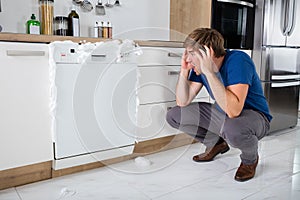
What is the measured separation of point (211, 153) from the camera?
201cm

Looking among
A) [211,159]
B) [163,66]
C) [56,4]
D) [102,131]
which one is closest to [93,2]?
[56,4]

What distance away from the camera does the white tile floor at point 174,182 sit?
4.88 ft

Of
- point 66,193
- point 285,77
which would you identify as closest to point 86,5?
point 66,193

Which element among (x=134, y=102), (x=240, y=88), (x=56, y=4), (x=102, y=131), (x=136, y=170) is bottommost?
(x=136, y=170)

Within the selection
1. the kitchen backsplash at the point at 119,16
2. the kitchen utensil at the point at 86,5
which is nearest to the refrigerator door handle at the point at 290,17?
the kitchen backsplash at the point at 119,16

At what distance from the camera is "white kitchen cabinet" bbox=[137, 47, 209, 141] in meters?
1.97

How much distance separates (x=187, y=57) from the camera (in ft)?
5.65

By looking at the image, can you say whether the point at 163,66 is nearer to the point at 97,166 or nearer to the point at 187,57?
the point at 187,57

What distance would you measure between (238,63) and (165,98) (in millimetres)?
679

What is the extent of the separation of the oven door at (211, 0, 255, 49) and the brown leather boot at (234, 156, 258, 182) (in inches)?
45.7

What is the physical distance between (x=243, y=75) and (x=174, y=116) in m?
0.58

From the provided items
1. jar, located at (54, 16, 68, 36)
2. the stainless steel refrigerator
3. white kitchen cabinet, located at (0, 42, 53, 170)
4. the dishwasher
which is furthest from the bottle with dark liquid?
the stainless steel refrigerator

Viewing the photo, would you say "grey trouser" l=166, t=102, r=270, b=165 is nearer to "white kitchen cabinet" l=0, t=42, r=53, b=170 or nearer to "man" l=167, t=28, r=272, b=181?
"man" l=167, t=28, r=272, b=181

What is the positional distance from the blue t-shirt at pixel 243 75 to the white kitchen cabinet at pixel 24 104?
942 millimetres
